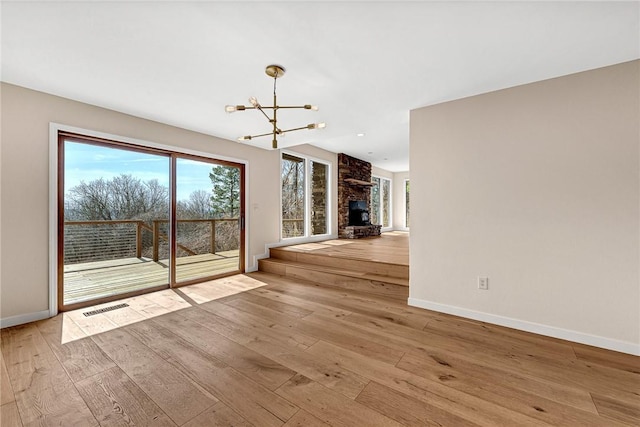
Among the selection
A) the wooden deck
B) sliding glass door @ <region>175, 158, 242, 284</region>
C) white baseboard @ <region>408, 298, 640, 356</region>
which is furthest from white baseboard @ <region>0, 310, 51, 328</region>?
white baseboard @ <region>408, 298, 640, 356</region>

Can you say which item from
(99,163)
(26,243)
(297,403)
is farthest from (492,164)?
(26,243)

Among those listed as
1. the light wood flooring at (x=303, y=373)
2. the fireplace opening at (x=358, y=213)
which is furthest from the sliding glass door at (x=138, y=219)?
the fireplace opening at (x=358, y=213)

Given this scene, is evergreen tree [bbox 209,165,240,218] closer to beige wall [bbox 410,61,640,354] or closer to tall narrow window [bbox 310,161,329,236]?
tall narrow window [bbox 310,161,329,236]

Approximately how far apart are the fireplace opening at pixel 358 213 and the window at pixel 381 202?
3.35 feet

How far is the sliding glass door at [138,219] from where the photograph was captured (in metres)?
3.09

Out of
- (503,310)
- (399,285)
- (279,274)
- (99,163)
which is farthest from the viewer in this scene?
(279,274)

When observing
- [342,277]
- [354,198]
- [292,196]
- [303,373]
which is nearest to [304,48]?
[303,373]

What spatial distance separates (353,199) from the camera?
7547 millimetres

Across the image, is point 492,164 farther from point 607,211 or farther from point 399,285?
point 399,285

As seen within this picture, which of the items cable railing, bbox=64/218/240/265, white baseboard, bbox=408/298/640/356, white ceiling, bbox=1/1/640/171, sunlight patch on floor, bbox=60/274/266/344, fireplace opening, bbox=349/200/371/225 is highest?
white ceiling, bbox=1/1/640/171

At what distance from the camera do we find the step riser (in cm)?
378

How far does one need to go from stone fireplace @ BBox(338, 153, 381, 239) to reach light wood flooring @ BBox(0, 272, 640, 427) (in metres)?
4.29

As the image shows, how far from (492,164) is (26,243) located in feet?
16.2

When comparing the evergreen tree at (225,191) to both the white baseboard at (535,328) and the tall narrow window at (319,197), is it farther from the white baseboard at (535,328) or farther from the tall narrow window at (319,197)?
the white baseboard at (535,328)
